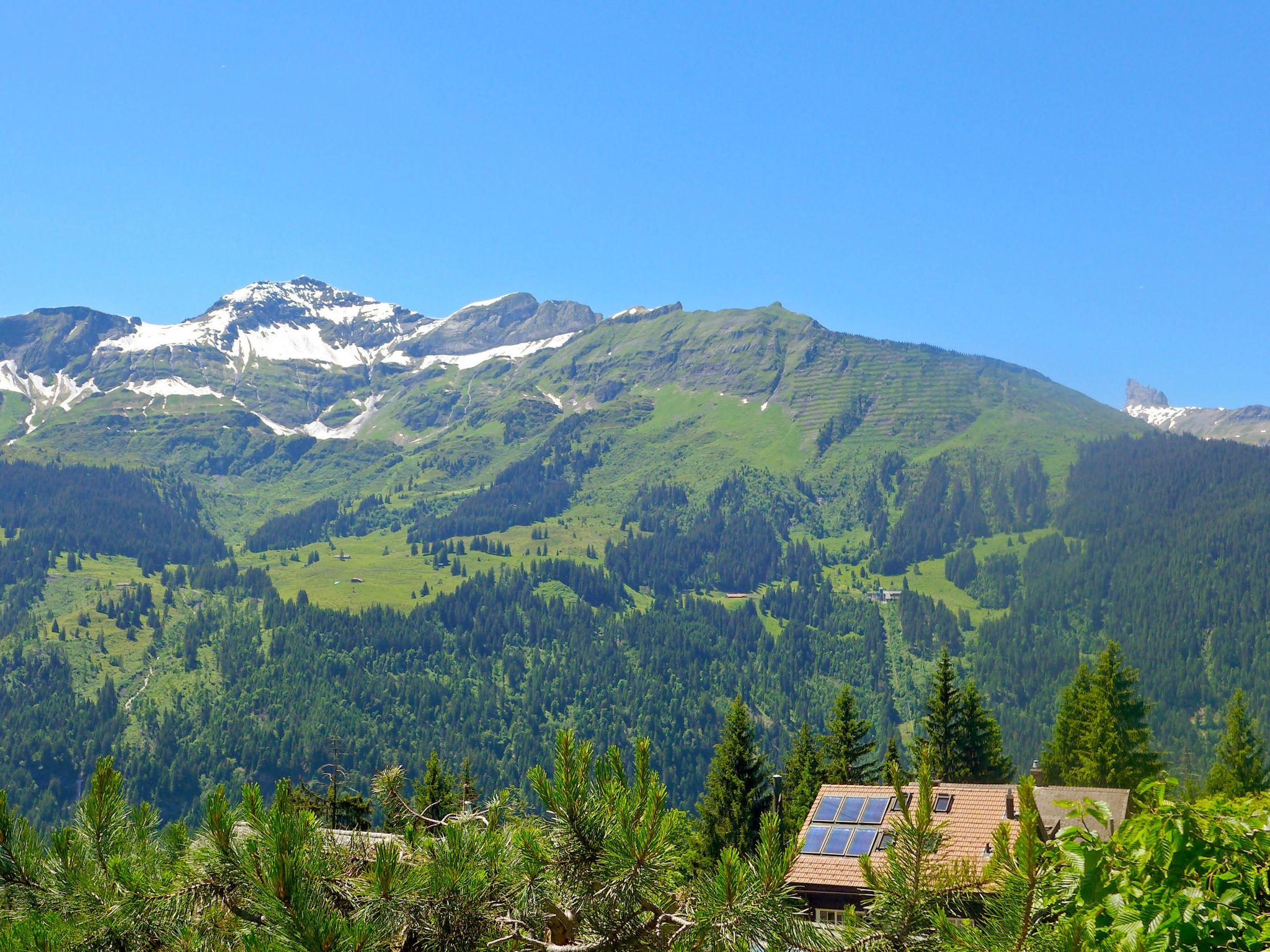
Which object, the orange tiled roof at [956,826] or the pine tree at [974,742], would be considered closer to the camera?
the orange tiled roof at [956,826]

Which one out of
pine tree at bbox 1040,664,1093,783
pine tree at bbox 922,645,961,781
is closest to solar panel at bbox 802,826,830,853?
pine tree at bbox 922,645,961,781

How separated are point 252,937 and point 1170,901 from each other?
541 centimetres

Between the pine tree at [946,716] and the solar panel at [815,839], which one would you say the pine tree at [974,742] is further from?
the solar panel at [815,839]

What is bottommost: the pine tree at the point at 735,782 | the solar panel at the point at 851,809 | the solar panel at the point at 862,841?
the pine tree at the point at 735,782

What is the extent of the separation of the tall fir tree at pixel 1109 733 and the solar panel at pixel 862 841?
3484 centimetres

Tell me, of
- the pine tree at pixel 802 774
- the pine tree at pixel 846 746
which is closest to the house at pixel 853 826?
the pine tree at pixel 802 774

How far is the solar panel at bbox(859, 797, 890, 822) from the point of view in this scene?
4094 cm

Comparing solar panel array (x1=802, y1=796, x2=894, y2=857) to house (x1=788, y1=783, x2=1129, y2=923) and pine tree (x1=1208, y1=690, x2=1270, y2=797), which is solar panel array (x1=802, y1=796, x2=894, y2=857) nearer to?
house (x1=788, y1=783, x2=1129, y2=923)

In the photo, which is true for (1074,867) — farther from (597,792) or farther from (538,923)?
(538,923)

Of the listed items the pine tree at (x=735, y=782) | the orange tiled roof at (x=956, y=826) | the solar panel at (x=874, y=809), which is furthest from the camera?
the pine tree at (x=735, y=782)

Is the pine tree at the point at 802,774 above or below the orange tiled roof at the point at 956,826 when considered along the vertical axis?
below

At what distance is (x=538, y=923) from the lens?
303 inches

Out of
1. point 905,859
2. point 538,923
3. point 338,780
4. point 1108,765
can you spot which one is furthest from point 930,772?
point 1108,765

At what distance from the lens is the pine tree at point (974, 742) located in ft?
229
